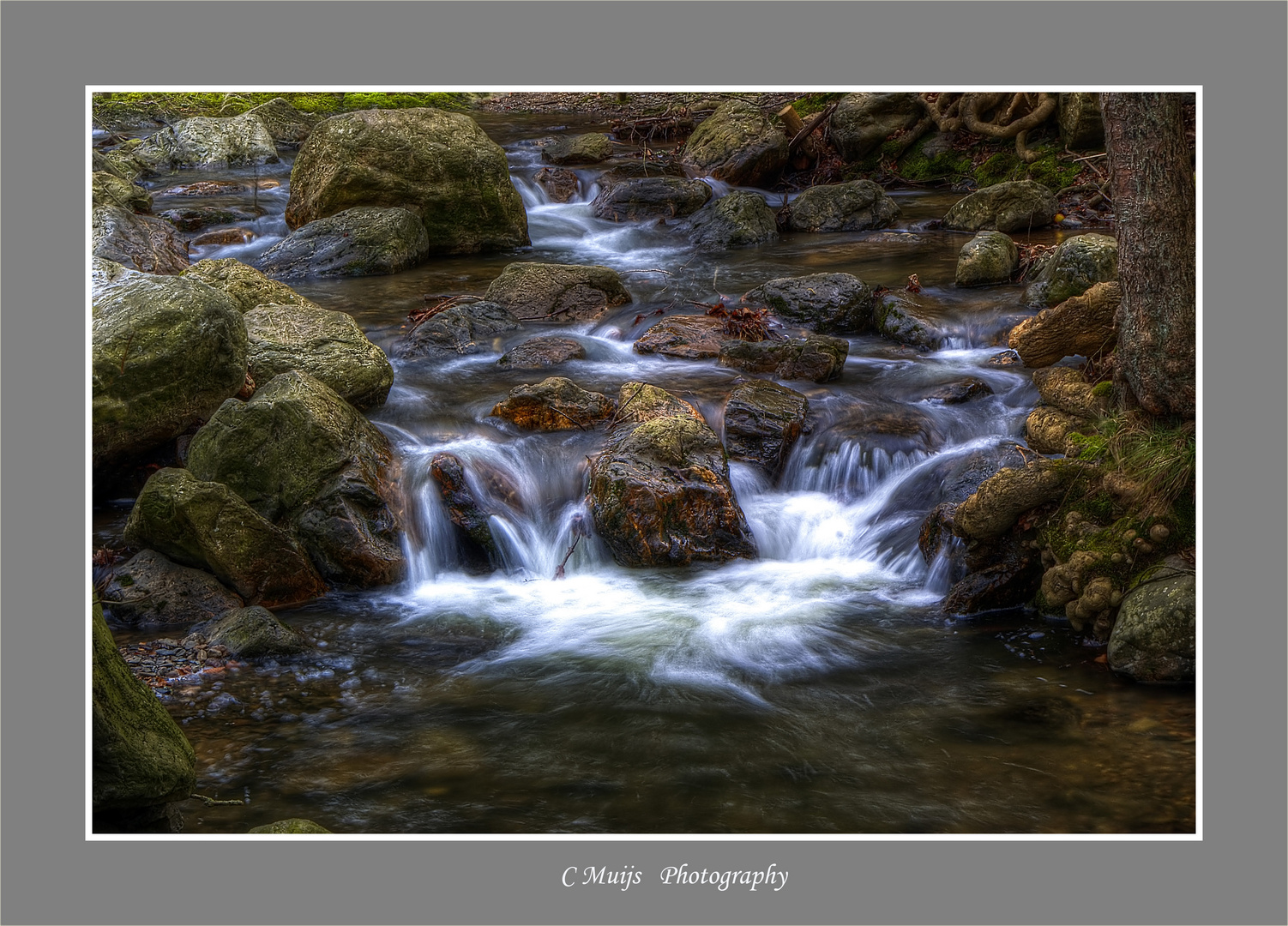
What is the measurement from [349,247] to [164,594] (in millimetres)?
7923

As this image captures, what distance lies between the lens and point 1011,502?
6637 millimetres

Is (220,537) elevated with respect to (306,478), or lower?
lower

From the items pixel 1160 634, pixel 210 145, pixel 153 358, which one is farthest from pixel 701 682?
pixel 210 145

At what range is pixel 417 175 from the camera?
1462 centimetres

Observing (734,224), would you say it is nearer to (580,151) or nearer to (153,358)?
(580,151)

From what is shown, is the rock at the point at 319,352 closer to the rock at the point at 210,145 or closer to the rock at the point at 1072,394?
the rock at the point at 1072,394

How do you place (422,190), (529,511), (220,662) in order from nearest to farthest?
(220,662) < (529,511) < (422,190)

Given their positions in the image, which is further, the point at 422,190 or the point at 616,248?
the point at 616,248

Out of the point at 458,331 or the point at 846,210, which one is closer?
the point at 458,331

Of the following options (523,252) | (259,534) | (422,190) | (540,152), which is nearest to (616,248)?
(523,252)

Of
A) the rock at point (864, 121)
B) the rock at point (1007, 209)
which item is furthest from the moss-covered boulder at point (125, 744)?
the rock at point (864, 121)

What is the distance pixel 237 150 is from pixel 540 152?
18.1 feet

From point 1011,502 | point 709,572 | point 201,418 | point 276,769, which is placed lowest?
point 276,769
